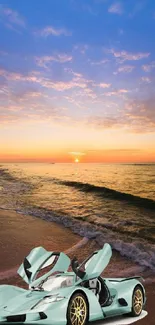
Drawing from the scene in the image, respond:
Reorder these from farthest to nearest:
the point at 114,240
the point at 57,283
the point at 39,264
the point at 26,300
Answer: the point at 114,240, the point at 39,264, the point at 57,283, the point at 26,300

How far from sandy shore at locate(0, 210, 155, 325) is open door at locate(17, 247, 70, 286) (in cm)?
235

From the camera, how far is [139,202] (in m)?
34.4

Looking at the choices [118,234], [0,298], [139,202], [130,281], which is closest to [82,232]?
[118,234]

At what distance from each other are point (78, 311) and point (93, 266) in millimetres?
1107

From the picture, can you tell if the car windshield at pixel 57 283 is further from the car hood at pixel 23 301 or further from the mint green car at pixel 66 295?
the car hood at pixel 23 301

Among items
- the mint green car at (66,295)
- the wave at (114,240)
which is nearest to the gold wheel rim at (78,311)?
the mint green car at (66,295)

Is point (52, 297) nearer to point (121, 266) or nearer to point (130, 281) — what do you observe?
point (130, 281)

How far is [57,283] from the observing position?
18.8 feet

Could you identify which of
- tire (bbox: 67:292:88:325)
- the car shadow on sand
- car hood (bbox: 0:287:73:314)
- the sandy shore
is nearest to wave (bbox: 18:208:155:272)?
the sandy shore

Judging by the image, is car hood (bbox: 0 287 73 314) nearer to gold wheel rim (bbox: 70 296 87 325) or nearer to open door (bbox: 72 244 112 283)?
gold wheel rim (bbox: 70 296 87 325)

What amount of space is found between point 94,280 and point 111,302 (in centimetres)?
55

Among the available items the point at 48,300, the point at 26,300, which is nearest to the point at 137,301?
the point at 48,300

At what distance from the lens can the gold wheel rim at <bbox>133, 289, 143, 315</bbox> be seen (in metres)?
6.52

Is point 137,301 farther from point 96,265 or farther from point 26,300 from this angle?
point 26,300
